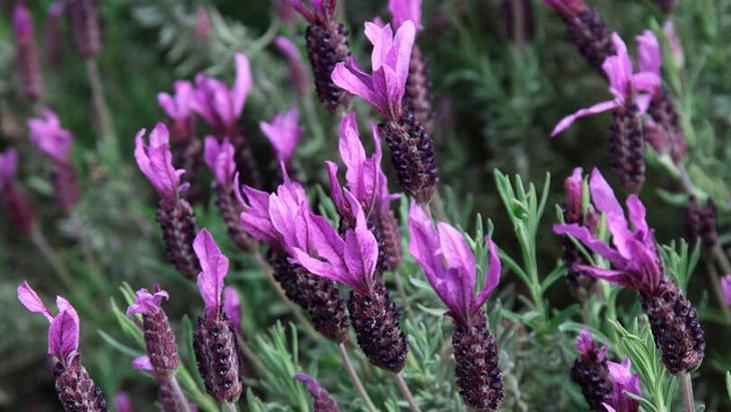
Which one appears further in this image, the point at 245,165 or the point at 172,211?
the point at 245,165

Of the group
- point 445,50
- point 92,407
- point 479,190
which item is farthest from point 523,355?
point 445,50

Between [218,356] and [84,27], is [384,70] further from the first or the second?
[84,27]

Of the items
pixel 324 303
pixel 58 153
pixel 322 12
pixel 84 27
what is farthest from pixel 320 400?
pixel 84 27

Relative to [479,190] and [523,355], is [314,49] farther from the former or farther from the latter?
[479,190]

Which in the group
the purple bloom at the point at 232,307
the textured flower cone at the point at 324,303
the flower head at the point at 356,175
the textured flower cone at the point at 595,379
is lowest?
the purple bloom at the point at 232,307

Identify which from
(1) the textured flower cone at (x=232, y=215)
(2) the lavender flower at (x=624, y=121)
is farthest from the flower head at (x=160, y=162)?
(2) the lavender flower at (x=624, y=121)

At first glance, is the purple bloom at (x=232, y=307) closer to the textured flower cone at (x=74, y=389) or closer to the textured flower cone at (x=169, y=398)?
the textured flower cone at (x=169, y=398)
